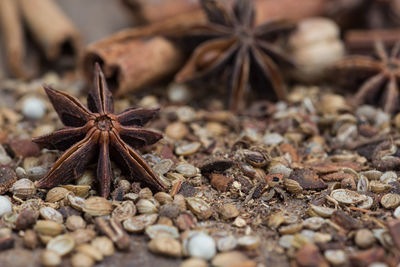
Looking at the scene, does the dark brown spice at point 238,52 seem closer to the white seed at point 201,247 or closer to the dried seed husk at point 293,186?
the dried seed husk at point 293,186

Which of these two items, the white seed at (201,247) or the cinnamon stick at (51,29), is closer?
the white seed at (201,247)

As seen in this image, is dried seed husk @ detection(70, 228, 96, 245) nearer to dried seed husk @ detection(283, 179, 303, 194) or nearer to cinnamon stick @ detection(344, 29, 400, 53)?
dried seed husk @ detection(283, 179, 303, 194)

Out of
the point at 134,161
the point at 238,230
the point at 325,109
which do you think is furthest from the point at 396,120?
the point at 134,161

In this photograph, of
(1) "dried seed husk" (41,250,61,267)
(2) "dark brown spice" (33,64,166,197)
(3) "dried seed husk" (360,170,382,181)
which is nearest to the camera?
(1) "dried seed husk" (41,250,61,267)

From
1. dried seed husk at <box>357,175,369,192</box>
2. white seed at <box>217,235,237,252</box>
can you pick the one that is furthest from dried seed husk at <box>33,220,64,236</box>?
dried seed husk at <box>357,175,369,192</box>

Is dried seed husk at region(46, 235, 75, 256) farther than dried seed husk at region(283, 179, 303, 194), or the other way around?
dried seed husk at region(283, 179, 303, 194)

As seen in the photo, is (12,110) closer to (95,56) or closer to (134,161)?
(95,56)

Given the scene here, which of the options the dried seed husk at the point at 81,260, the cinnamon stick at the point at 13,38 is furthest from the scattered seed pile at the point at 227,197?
the cinnamon stick at the point at 13,38

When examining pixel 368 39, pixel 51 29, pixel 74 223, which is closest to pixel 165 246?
pixel 74 223
